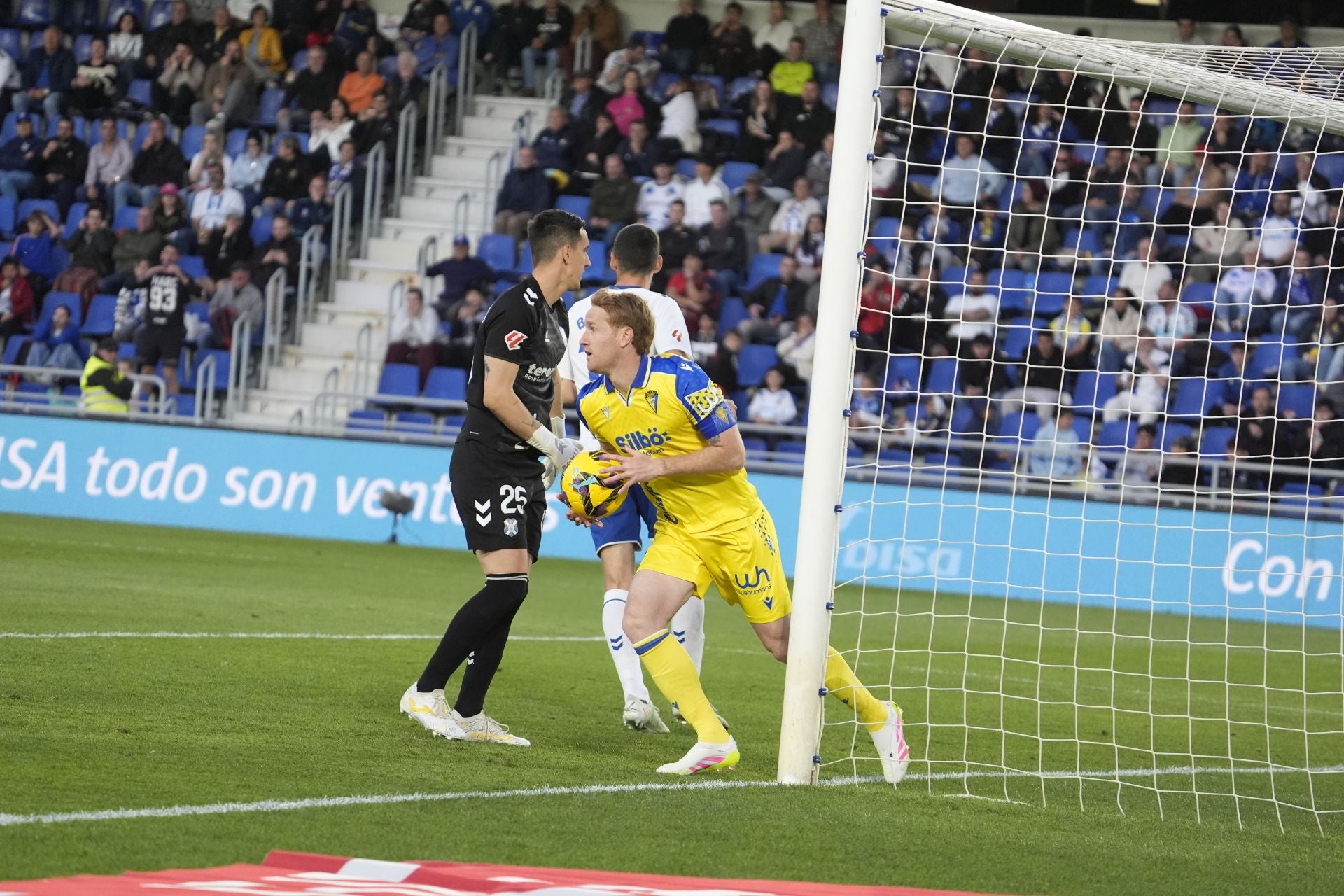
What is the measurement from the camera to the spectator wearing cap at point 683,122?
70.1 feet

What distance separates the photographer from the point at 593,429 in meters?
6.18

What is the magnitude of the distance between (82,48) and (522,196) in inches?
326

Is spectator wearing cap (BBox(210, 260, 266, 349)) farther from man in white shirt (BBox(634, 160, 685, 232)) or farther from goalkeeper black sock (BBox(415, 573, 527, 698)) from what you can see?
goalkeeper black sock (BBox(415, 573, 527, 698))

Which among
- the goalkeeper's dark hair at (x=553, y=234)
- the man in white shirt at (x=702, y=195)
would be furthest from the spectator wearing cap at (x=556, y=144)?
the goalkeeper's dark hair at (x=553, y=234)

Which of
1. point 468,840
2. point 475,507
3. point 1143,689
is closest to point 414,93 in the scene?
point 1143,689

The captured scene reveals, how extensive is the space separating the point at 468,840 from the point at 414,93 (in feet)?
64.0

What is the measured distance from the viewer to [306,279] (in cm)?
2169

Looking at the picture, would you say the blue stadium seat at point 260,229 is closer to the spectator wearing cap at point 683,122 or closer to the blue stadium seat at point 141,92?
the blue stadium seat at point 141,92

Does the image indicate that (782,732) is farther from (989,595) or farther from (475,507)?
(989,595)

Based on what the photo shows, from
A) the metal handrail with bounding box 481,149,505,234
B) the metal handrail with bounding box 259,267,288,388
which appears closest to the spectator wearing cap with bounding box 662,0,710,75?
the metal handrail with bounding box 481,149,505,234

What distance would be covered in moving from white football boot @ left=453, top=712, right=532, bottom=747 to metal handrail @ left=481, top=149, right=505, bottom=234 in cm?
1520

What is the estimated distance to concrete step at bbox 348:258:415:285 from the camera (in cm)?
2192

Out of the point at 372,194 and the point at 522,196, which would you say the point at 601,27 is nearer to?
the point at 522,196

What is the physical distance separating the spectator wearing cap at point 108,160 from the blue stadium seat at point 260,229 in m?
2.24
